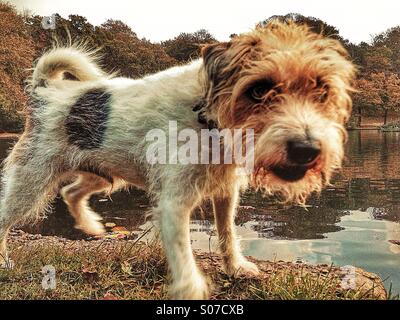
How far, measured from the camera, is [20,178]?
4.19 meters

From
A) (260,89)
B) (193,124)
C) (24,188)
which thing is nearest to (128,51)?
(24,188)

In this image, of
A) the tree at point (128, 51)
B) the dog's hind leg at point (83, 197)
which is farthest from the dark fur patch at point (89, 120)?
the tree at point (128, 51)

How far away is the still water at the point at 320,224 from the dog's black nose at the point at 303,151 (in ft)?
4.84

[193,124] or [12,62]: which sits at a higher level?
[12,62]

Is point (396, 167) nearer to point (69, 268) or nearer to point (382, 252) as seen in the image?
point (382, 252)

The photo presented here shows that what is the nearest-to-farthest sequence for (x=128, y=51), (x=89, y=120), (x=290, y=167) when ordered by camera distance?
(x=290, y=167) → (x=89, y=120) → (x=128, y=51)

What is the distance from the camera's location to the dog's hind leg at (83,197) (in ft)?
16.1

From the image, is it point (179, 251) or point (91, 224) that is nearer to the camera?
point (179, 251)

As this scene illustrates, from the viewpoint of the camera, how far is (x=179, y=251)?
296cm

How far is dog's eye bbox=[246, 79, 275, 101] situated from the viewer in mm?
2617

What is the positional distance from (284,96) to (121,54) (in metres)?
4.03

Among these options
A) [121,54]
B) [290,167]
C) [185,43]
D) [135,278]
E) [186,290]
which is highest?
[121,54]

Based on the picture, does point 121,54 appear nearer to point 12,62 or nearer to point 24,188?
point 12,62

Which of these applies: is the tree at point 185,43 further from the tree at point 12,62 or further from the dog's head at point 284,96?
the tree at point 12,62
